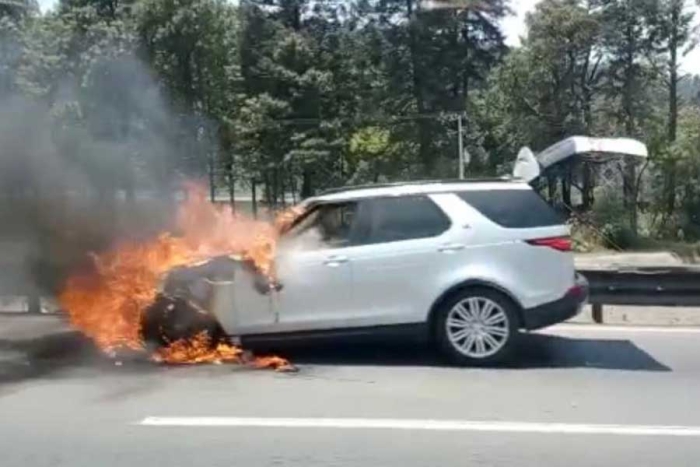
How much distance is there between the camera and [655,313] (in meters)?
12.4

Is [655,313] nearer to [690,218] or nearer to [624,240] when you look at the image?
[624,240]

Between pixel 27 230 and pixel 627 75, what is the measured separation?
111ft

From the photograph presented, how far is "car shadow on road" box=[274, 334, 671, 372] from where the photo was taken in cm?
839

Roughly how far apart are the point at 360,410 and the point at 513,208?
101 inches

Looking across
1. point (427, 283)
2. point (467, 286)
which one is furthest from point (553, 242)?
point (427, 283)

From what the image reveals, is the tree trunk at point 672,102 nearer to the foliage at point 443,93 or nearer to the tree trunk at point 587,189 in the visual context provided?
the foliage at point 443,93

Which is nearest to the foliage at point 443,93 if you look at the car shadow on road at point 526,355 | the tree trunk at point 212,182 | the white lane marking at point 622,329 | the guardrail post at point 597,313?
the tree trunk at point 212,182

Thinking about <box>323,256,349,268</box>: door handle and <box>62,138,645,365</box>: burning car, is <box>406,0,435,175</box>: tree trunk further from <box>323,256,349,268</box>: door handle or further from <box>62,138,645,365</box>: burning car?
<box>323,256,349,268</box>: door handle

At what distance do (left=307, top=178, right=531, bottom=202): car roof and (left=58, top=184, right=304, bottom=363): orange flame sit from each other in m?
0.49

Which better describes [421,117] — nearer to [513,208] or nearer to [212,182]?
[212,182]

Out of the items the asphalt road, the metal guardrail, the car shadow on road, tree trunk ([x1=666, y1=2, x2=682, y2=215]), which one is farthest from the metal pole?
the asphalt road

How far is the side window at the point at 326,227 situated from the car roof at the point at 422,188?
0.10m

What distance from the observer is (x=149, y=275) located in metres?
8.52

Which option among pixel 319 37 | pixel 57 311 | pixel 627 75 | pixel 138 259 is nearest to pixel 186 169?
pixel 57 311
